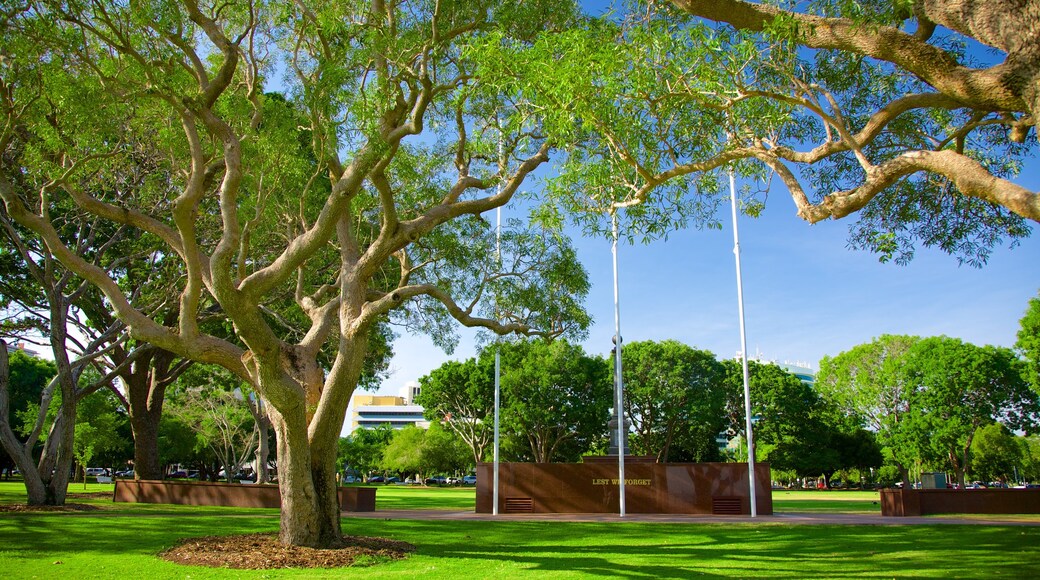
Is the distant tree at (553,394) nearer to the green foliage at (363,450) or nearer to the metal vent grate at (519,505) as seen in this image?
the metal vent grate at (519,505)

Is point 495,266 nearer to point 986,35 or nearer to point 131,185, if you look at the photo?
point 131,185

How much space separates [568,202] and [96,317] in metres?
20.4

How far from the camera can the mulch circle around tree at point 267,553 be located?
9734mm

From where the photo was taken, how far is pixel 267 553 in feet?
33.4

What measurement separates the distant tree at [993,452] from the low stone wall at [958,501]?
1199 inches

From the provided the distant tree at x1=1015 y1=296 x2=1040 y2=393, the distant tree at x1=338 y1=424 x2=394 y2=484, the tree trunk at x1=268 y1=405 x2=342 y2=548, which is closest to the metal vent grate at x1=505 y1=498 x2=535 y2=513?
the tree trunk at x1=268 y1=405 x2=342 y2=548

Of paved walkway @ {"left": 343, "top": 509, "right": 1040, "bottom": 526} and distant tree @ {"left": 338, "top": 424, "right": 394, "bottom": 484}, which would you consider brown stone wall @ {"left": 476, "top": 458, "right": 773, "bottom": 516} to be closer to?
paved walkway @ {"left": 343, "top": 509, "right": 1040, "bottom": 526}

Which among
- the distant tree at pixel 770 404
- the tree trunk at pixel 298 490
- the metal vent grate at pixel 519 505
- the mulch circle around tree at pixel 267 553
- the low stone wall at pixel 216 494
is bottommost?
the metal vent grate at pixel 519 505

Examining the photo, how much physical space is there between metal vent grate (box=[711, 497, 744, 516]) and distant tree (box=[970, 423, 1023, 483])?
3460cm

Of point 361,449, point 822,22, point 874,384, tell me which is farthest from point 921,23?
point 361,449

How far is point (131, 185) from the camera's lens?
17.7m

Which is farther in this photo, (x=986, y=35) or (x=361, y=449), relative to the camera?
(x=361, y=449)

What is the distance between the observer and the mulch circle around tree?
9.73 m

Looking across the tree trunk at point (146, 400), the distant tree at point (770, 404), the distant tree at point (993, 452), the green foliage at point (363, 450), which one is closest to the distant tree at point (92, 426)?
the tree trunk at point (146, 400)
